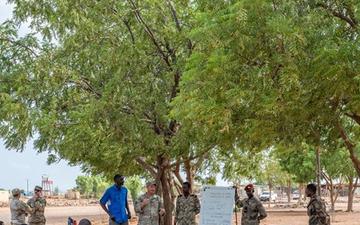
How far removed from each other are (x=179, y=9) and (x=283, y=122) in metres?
5.68

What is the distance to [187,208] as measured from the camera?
41.9 feet

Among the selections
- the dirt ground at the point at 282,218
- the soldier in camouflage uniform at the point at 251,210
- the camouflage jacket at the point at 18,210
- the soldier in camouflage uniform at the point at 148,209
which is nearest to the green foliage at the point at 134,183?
the dirt ground at the point at 282,218

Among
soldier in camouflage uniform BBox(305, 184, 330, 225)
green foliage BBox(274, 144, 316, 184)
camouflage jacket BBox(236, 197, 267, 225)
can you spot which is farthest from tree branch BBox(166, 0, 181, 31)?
green foliage BBox(274, 144, 316, 184)

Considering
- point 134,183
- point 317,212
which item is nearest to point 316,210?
point 317,212

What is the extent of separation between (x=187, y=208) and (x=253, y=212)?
134cm

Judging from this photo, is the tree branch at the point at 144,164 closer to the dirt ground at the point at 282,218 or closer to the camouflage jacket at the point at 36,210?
the camouflage jacket at the point at 36,210

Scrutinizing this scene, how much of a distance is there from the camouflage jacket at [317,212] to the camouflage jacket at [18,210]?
6.09 m

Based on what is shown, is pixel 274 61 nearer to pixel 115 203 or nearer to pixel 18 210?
pixel 115 203

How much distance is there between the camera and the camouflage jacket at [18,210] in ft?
44.8

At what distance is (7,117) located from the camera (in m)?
15.3

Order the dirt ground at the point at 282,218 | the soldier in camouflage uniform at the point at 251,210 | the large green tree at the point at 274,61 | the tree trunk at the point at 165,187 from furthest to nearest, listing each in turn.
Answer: the dirt ground at the point at 282,218, the tree trunk at the point at 165,187, the soldier in camouflage uniform at the point at 251,210, the large green tree at the point at 274,61

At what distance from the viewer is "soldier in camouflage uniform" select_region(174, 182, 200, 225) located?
1270cm

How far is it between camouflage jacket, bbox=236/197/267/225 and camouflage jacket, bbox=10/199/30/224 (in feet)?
15.6

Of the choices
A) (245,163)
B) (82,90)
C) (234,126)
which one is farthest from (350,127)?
(245,163)
